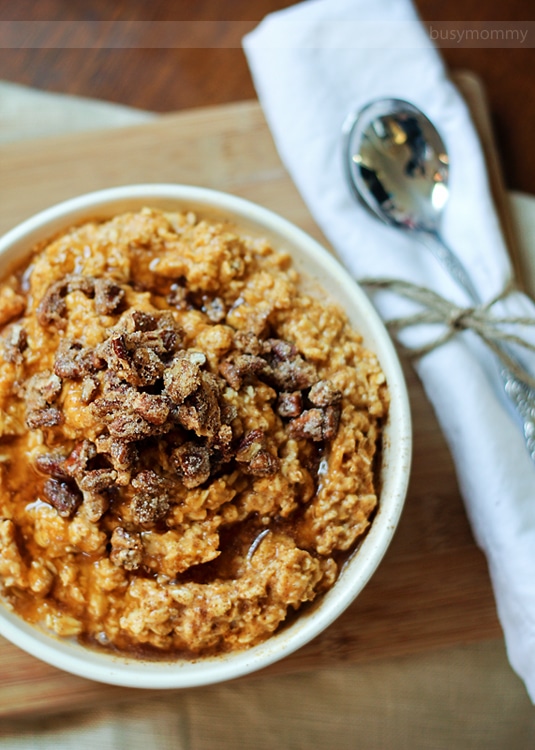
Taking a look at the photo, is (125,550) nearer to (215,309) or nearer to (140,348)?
(140,348)

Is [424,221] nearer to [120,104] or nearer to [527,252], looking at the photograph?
[527,252]

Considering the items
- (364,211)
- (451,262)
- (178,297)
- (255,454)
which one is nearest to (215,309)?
(178,297)

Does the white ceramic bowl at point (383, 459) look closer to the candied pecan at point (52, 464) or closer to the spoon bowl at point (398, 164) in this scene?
the candied pecan at point (52, 464)

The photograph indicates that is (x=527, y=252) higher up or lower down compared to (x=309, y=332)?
lower down

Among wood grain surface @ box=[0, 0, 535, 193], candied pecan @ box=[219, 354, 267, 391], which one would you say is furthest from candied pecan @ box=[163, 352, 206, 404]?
wood grain surface @ box=[0, 0, 535, 193]

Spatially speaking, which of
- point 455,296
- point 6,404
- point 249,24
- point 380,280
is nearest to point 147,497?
point 6,404

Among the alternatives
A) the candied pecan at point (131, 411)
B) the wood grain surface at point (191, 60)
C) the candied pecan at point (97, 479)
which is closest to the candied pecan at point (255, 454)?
the candied pecan at point (131, 411)

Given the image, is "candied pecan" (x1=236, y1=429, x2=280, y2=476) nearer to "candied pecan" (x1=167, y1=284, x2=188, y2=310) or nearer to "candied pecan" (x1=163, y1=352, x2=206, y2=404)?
"candied pecan" (x1=163, y1=352, x2=206, y2=404)
